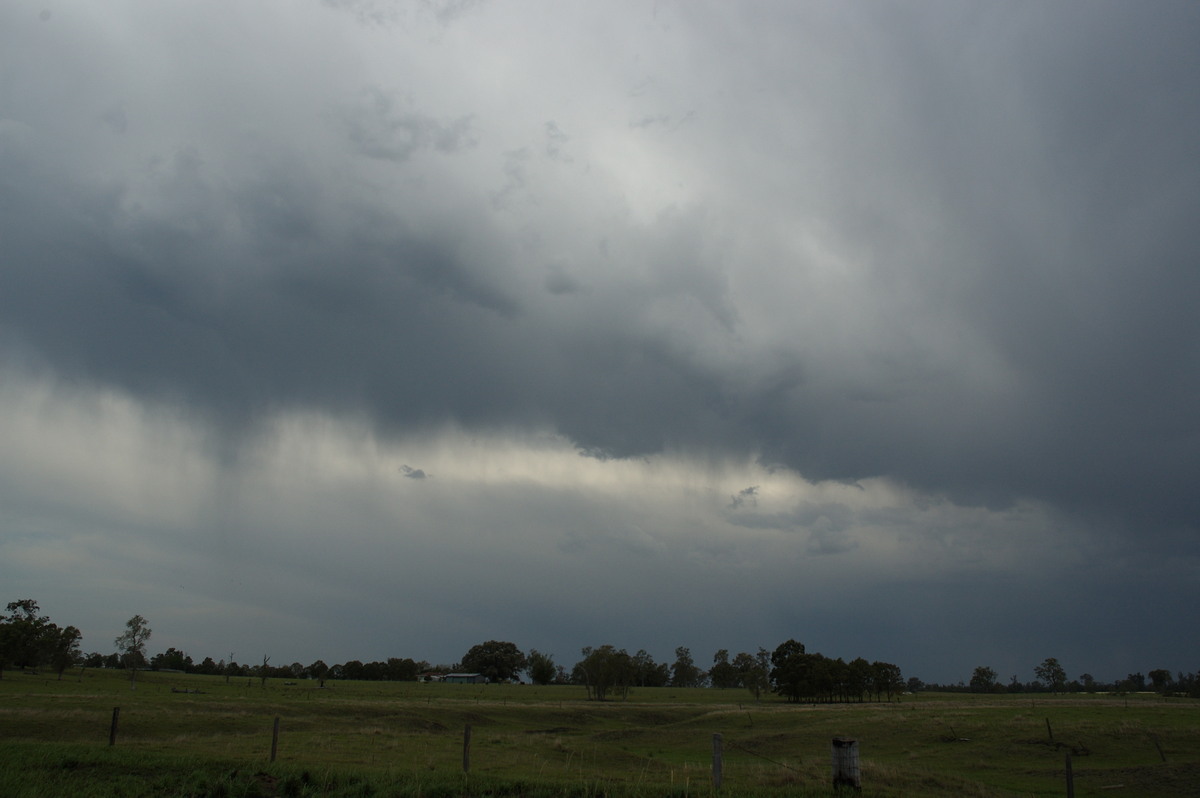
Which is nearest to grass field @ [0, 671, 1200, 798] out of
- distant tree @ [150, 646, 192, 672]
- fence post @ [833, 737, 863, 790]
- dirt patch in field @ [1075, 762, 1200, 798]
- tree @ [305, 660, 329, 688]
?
dirt patch in field @ [1075, 762, 1200, 798]

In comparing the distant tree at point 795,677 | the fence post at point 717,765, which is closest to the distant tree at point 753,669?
the distant tree at point 795,677

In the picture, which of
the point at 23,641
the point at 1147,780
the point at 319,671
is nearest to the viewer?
the point at 1147,780

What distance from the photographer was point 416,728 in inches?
2103

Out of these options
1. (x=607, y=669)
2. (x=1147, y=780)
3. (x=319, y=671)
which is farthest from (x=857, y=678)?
(x=319, y=671)

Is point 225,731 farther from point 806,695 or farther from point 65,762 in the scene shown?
point 806,695

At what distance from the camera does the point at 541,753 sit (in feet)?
129

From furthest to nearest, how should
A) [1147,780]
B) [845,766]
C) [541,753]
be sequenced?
[541,753], [1147,780], [845,766]

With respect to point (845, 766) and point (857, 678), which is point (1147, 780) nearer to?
point (845, 766)

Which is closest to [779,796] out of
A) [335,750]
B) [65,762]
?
[65,762]

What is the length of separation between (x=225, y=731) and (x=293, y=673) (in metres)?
160

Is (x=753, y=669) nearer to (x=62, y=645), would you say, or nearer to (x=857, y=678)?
(x=857, y=678)

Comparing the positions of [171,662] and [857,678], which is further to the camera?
[171,662]

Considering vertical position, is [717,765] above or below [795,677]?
above

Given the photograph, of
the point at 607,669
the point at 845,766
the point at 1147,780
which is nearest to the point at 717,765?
the point at 845,766
